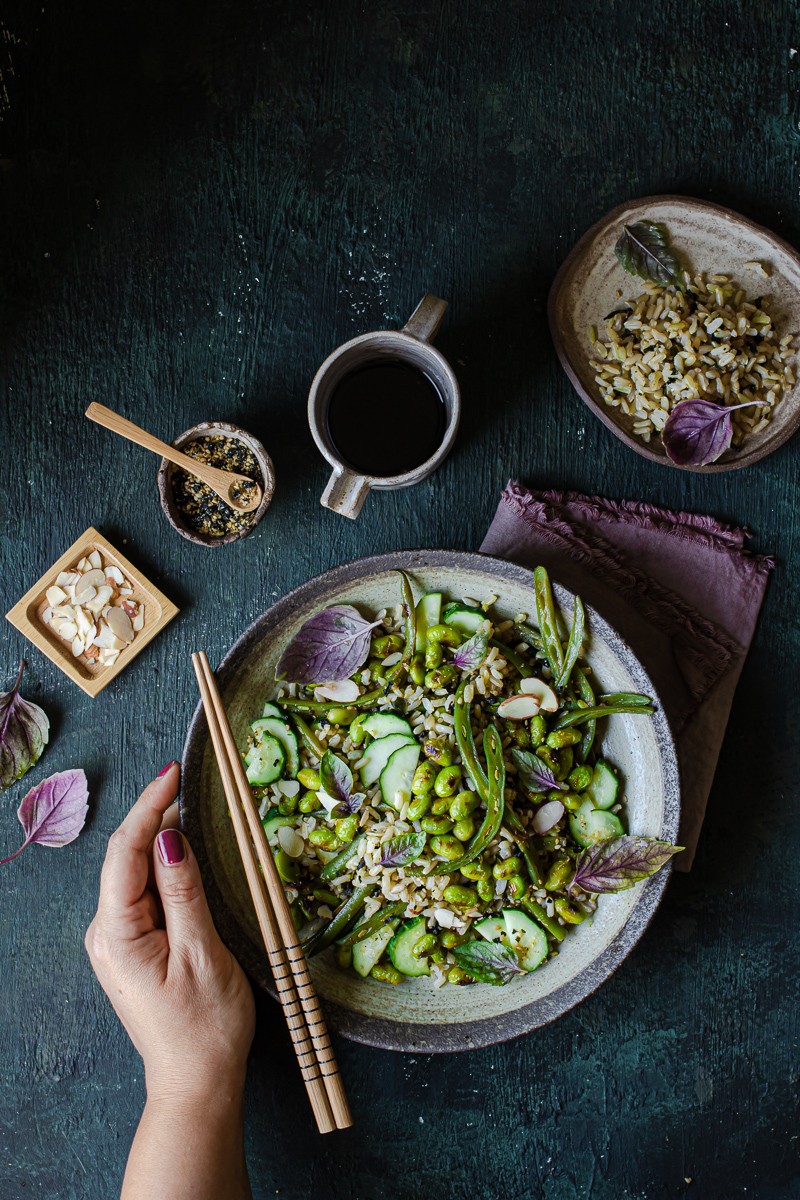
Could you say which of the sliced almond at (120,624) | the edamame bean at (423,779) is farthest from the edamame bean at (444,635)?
the sliced almond at (120,624)

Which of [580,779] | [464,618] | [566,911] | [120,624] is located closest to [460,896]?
[566,911]

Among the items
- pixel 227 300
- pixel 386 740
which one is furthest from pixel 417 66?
pixel 386 740

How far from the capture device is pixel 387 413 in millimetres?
1887

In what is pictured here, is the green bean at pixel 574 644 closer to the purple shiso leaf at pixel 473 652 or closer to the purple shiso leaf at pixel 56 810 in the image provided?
the purple shiso leaf at pixel 473 652

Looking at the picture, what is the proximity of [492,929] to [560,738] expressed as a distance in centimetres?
40

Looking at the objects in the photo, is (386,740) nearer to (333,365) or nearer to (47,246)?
(333,365)

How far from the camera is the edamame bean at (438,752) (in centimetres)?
173

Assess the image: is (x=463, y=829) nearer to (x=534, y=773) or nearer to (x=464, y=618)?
(x=534, y=773)

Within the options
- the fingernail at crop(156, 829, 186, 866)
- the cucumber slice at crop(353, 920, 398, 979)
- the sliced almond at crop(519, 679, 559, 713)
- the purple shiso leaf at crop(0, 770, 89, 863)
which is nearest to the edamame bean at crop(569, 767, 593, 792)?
the sliced almond at crop(519, 679, 559, 713)

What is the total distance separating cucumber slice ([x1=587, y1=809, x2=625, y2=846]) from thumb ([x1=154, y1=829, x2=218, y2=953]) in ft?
2.48

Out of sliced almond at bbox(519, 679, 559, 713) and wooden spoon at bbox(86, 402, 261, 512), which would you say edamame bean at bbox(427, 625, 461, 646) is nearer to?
sliced almond at bbox(519, 679, 559, 713)

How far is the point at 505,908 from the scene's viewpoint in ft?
5.79

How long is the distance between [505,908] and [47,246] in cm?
175

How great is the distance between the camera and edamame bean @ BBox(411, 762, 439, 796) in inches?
67.6
